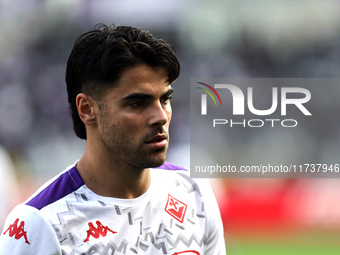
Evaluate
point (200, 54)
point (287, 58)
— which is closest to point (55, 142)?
point (200, 54)

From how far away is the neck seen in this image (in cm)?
201

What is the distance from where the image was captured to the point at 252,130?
6.90m

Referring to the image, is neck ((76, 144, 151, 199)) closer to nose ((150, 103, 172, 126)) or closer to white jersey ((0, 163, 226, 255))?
white jersey ((0, 163, 226, 255))

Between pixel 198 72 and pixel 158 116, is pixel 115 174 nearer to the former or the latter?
pixel 158 116

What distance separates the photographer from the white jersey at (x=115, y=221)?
1.82 meters

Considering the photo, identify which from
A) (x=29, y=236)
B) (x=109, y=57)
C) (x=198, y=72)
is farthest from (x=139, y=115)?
(x=198, y=72)

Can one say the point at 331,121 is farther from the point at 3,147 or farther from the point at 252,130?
the point at 3,147

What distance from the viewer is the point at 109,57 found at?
1938mm

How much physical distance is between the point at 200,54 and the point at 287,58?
1.33 m

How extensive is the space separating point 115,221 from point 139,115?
46 centimetres

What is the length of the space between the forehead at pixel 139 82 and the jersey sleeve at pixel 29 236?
587mm
